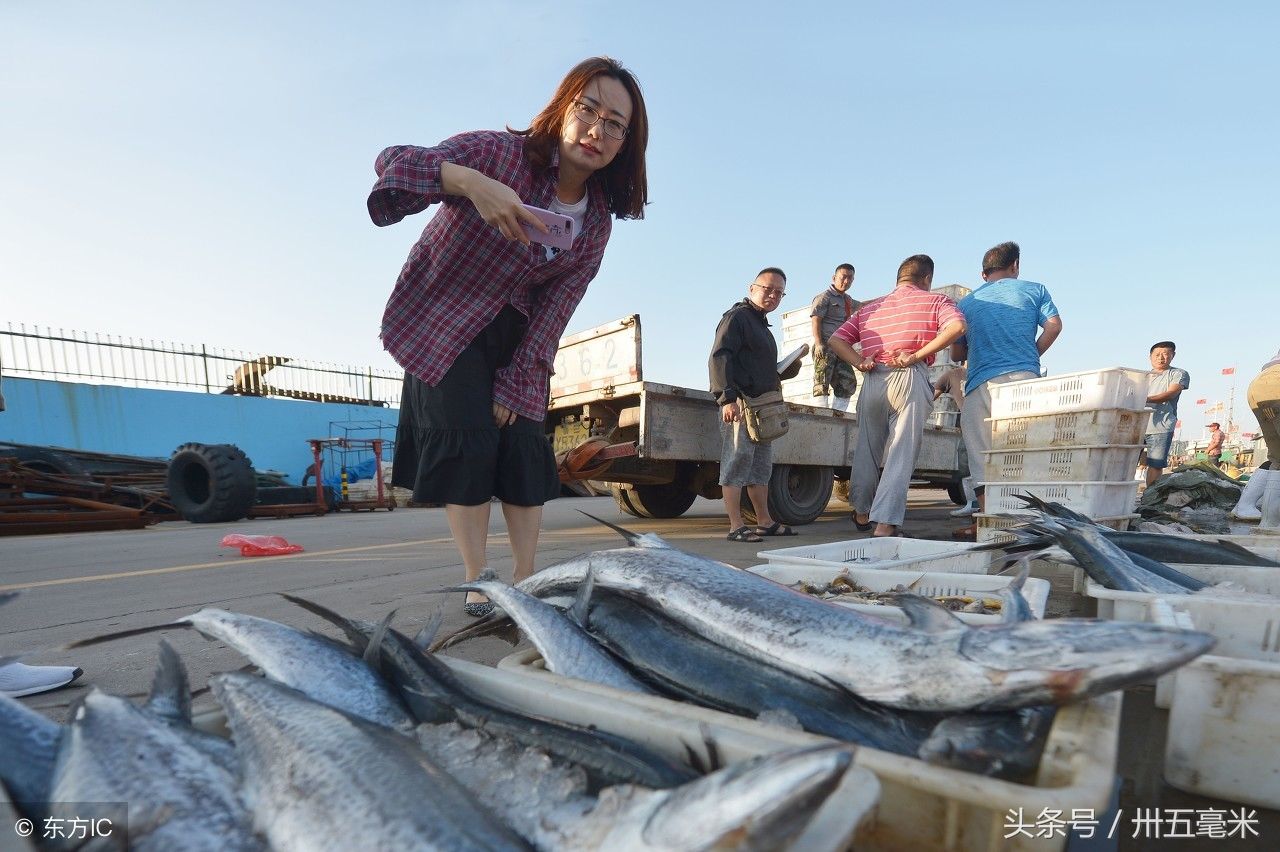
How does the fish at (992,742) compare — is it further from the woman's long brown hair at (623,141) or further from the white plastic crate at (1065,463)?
the white plastic crate at (1065,463)

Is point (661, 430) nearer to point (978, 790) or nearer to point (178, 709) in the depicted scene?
point (178, 709)

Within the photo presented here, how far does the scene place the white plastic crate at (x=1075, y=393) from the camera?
4.12 m

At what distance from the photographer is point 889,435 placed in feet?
16.9

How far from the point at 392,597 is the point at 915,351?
4275 mm

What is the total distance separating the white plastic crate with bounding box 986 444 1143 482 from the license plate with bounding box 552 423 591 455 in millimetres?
3884

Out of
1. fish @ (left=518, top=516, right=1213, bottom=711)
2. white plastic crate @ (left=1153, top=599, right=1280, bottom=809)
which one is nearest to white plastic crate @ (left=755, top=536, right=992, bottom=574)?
fish @ (left=518, top=516, right=1213, bottom=711)

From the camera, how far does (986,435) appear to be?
5285 mm

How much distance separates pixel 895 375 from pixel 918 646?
4.45 meters

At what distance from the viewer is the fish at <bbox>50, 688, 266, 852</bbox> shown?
0.85m

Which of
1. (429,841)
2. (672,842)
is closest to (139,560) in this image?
(429,841)

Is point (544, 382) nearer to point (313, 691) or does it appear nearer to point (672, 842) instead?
point (313, 691)

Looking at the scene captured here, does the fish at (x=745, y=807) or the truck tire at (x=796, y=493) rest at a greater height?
the fish at (x=745, y=807)

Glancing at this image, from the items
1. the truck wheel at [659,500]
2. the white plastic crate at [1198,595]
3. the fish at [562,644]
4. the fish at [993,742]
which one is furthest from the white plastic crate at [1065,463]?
the truck wheel at [659,500]

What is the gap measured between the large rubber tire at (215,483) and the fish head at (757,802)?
10.0 m
